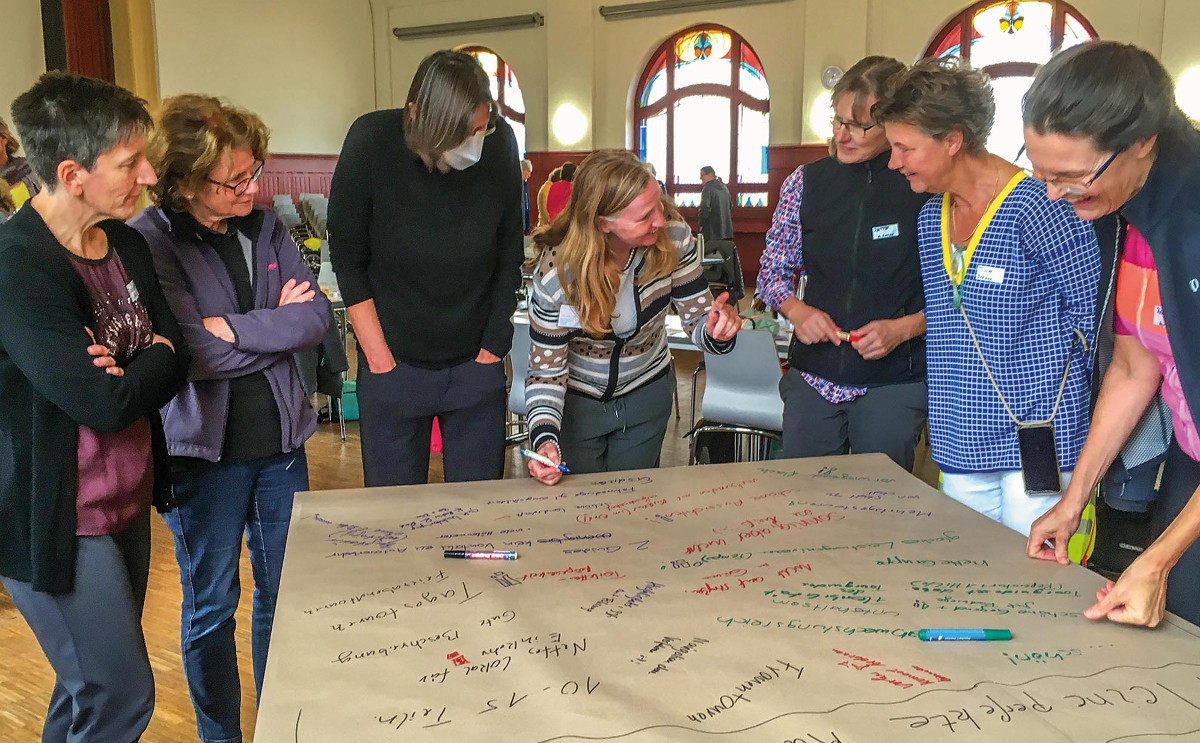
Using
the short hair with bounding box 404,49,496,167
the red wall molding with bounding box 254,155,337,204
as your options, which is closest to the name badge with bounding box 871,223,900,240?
the short hair with bounding box 404,49,496,167

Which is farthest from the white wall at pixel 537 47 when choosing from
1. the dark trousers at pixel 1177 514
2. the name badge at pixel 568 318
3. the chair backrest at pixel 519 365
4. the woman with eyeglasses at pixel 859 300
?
the name badge at pixel 568 318

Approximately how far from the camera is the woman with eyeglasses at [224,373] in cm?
184

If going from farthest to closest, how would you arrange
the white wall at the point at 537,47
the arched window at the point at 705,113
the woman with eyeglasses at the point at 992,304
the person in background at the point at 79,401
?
the arched window at the point at 705,113 → the white wall at the point at 537,47 → the woman with eyeglasses at the point at 992,304 → the person in background at the point at 79,401

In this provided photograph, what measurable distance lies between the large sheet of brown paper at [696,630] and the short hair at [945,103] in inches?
29.3

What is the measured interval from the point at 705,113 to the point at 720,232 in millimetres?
2882

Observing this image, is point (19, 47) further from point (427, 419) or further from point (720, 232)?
point (427, 419)

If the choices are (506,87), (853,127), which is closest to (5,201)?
(853,127)

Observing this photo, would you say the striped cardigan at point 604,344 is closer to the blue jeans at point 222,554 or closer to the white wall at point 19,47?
the blue jeans at point 222,554

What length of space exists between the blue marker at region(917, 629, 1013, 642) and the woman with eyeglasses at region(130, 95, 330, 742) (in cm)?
137

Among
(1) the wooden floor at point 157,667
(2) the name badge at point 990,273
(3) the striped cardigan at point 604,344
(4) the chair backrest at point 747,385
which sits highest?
(2) the name badge at point 990,273

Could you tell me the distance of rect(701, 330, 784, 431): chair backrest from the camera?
354 centimetres

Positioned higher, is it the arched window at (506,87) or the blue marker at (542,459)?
the arched window at (506,87)

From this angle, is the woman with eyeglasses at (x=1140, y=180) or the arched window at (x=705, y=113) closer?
the woman with eyeglasses at (x=1140, y=180)

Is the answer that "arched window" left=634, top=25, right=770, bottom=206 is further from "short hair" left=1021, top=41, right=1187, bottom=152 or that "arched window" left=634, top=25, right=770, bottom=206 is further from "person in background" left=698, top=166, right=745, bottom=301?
"short hair" left=1021, top=41, right=1187, bottom=152
